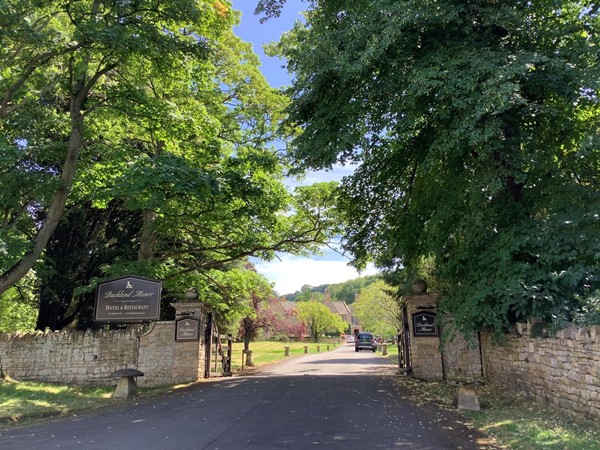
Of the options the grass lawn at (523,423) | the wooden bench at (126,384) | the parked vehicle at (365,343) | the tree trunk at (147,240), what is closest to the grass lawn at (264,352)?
the parked vehicle at (365,343)

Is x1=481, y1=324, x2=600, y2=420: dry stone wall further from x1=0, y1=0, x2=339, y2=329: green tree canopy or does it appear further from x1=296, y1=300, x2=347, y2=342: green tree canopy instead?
x1=296, y1=300, x2=347, y2=342: green tree canopy

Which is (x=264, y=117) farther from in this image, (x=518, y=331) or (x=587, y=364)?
(x=587, y=364)

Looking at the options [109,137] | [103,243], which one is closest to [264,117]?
[109,137]

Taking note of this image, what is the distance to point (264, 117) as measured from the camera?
1772 centimetres

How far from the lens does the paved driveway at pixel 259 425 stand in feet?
20.1

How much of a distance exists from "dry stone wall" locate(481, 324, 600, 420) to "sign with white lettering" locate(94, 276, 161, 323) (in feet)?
31.1

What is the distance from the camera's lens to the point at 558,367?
759 centimetres

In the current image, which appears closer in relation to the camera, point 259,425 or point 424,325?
point 259,425

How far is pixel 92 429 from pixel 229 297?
40.2ft

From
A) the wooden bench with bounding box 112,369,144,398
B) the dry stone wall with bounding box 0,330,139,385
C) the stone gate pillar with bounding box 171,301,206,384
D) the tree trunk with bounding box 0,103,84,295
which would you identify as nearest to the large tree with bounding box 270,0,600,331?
the tree trunk with bounding box 0,103,84,295

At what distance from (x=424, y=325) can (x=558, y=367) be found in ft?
20.6

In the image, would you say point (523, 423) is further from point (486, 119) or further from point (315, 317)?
point (315, 317)

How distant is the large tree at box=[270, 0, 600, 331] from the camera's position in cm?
816

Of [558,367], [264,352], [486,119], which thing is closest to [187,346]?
[558,367]
